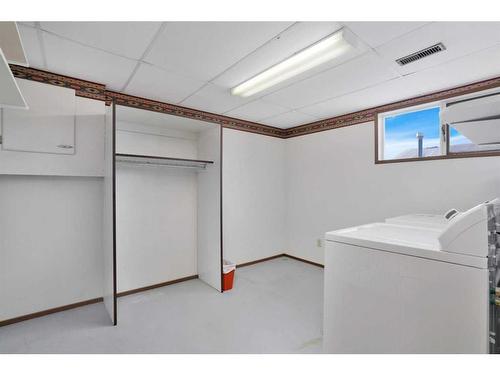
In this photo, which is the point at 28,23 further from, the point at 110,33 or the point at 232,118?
the point at 232,118

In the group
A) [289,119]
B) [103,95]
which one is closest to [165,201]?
[103,95]

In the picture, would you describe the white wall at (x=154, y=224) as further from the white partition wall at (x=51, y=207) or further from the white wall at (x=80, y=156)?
the white wall at (x=80, y=156)

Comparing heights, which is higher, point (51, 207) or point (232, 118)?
point (232, 118)

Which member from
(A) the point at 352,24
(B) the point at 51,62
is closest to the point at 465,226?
(A) the point at 352,24

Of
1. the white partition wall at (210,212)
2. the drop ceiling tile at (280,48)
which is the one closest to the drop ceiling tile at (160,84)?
the drop ceiling tile at (280,48)

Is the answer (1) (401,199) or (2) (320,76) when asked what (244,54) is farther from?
(1) (401,199)

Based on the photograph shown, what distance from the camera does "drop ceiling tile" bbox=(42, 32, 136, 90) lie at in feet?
6.08

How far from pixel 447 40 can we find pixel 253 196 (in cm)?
297

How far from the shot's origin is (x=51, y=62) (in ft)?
6.87

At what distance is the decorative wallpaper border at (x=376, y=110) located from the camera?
8.01 ft

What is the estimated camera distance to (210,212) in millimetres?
3133

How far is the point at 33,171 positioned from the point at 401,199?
3.99 m

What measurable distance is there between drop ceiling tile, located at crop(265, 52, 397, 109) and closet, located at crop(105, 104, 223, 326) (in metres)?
0.96

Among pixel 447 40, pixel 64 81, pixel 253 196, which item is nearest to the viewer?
pixel 447 40
